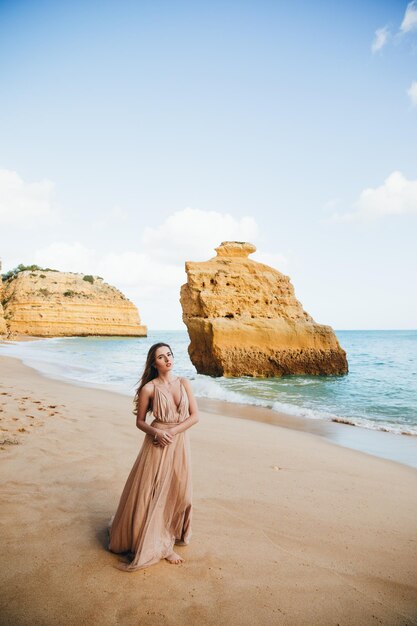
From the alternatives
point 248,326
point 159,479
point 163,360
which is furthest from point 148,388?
point 248,326

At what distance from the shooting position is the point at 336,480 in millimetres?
4680

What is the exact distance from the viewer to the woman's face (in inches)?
113

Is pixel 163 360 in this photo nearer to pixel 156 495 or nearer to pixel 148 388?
pixel 148 388

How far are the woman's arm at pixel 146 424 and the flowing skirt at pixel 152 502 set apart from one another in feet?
0.27

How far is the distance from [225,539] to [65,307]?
59616 millimetres

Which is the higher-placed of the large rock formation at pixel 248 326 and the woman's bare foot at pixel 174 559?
the large rock formation at pixel 248 326

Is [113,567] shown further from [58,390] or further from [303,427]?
[58,390]

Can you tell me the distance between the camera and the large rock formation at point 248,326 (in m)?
16.3

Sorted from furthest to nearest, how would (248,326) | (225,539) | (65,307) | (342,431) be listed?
(65,307)
(248,326)
(342,431)
(225,539)

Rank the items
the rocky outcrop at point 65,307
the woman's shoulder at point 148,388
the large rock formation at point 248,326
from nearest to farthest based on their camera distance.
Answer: the woman's shoulder at point 148,388 < the large rock formation at point 248,326 < the rocky outcrop at point 65,307

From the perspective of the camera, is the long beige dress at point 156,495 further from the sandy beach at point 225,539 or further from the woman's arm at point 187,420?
the sandy beach at point 225,539

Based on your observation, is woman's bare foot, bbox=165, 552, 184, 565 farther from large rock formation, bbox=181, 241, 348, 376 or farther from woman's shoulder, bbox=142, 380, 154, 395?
large rock formation, bbox=181, 241, 348, 376

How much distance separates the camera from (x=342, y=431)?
771 cm

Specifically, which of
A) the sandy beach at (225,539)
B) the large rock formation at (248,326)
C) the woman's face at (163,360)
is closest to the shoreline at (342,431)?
the sandy beach at (225,539)
